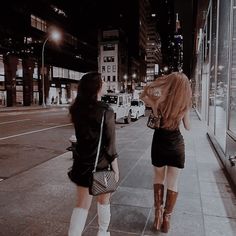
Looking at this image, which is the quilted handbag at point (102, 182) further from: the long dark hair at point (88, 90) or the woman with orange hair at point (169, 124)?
the woman with orange hair at point (169, 124)

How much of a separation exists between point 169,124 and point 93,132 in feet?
3.72

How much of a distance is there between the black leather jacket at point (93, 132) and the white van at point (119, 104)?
1467 centimetres

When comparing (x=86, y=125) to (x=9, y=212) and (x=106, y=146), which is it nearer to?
(x=106, y=146)

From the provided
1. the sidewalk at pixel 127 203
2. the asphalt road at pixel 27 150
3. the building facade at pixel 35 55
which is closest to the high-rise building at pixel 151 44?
the building facade at pixel 35 55

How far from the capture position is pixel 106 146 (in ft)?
8.84

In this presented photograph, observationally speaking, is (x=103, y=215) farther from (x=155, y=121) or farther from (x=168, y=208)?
(x=155, y=121)

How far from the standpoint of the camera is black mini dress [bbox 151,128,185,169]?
11.5 ft

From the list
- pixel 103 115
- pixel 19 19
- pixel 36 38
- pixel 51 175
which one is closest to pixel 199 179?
pixel 51 175

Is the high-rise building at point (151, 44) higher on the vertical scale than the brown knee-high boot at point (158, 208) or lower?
higher

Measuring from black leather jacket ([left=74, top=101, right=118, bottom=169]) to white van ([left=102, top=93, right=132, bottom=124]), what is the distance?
14674mm

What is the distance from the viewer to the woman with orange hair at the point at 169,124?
3.42 m

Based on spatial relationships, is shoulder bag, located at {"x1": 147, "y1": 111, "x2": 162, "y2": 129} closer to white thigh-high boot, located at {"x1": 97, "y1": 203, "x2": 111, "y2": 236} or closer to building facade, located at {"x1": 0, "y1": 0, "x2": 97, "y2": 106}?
white thigh-high boot, located at {"x1": 97, "y1": 203, "x2": 111, "y2": 236}

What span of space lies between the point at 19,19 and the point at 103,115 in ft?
146

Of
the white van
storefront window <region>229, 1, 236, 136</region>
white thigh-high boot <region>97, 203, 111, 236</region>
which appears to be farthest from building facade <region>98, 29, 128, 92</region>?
white thigh-high boot <region>97, 203, 111, 236</region>
